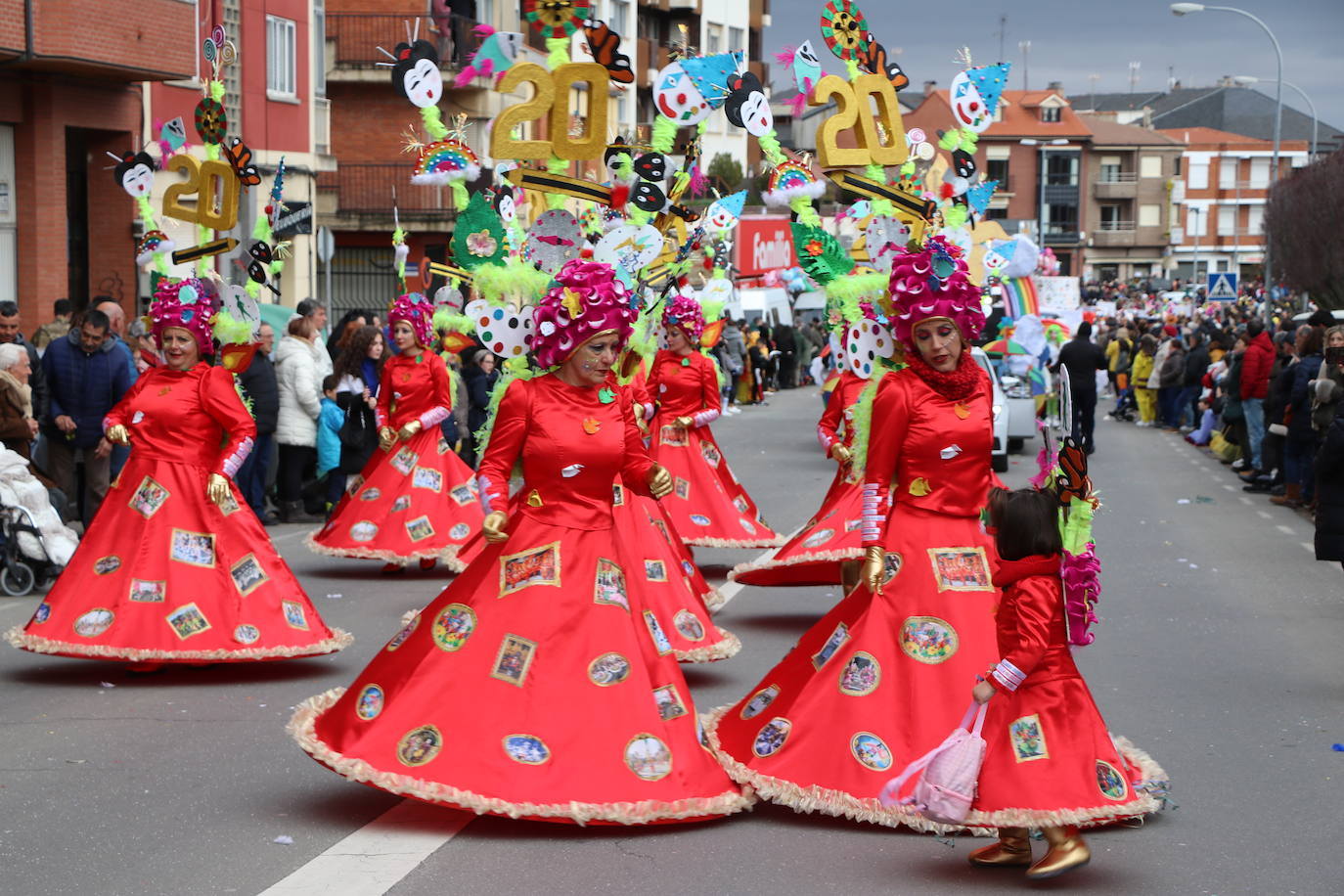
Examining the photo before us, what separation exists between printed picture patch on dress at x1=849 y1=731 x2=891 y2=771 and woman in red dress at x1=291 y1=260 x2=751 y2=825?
0.42 m

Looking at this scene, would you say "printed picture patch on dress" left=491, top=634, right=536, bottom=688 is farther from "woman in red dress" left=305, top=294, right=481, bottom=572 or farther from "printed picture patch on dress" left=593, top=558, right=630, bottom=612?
"woman in red dress" left=305, top=294, right=481, bottom=572

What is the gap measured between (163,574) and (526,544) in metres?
3.02

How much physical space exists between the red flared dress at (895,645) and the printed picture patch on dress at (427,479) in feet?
20.2

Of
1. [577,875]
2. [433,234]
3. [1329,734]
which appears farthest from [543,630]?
[433,234]

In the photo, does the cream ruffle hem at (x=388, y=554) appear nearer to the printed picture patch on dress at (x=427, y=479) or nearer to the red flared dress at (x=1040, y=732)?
the printed picture patch on dress at (x=427, y=479)

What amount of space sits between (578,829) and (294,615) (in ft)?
11.0

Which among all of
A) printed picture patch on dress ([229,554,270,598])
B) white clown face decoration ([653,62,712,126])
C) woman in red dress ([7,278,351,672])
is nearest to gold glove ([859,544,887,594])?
white clown face decoration ([653,62,712,126])

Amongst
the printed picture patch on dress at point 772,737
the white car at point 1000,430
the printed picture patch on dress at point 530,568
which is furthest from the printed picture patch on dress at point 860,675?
the white car at point 1000,430

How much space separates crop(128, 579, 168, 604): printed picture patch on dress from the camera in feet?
29.5

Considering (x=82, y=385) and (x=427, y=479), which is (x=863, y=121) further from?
(x=82, y=385)

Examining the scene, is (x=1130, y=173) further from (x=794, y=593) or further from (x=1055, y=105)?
(x=794, y=593)

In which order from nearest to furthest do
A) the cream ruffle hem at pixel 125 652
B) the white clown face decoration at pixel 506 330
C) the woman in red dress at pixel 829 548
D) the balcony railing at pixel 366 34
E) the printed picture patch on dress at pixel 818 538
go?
the white clown face decoration at pixel 506 330, the cream ruffle hem at pixel 125 652, the woman in red dress at pixel 829 548, the printed picture patch on dress at pixel 818 538, the balcony railing at pixel 366 34

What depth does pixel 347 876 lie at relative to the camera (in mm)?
Answer: 5809

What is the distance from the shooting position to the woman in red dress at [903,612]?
6488 millimetres
